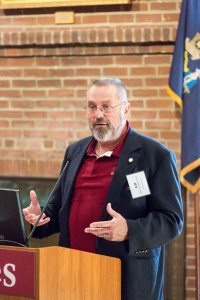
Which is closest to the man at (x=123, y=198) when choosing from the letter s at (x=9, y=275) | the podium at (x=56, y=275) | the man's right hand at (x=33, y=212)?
the man's right hand at (x=33, y=212)

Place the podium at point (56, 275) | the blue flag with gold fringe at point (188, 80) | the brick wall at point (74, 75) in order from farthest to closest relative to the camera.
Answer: the brick wall at point (74, 75) < the blue flag with gold fringe at point (188, 80) < the podium at point (56, 275)

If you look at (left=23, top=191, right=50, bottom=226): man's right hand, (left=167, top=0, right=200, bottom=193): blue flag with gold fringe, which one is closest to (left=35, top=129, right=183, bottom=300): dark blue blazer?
(left=23, top=191, right=50, bottom=226): man's right hand

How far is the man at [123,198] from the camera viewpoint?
7.24 feet

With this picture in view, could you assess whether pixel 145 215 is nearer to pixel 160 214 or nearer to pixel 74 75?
pixel 160 214

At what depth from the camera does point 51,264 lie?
6.56 ft

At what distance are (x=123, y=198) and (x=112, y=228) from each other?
243mm

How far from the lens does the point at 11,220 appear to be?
2100 millimetres

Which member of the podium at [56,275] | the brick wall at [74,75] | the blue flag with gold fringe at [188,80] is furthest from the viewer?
the brick wall at [74,75]

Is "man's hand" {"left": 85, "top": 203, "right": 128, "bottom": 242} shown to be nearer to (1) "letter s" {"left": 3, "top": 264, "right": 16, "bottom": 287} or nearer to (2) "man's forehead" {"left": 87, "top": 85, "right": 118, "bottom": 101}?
(1) "letter s" {"left": 3, "top": 264, "right": 16, "bottom": 287}

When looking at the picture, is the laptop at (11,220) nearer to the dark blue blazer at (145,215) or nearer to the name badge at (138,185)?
the dark blue blazer at (145,215)

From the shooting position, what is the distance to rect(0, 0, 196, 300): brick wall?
11.7ft

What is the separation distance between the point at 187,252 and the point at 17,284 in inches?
73.2

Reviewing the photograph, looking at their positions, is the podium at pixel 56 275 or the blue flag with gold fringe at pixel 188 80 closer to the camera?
the podium at pixel 56 275

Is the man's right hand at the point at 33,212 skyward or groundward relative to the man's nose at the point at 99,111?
groundward
